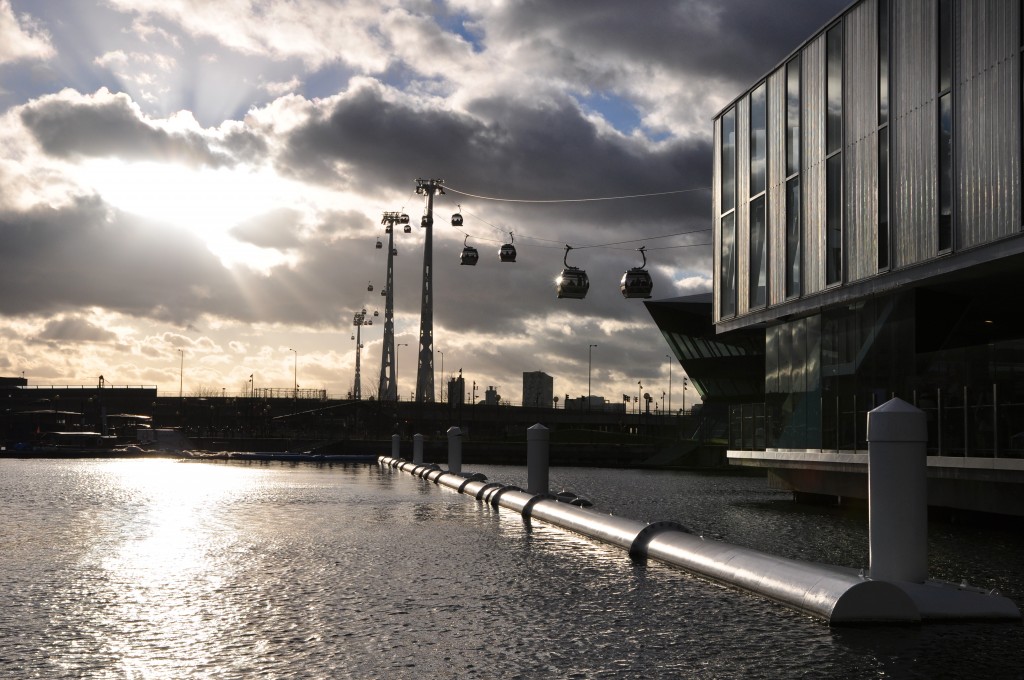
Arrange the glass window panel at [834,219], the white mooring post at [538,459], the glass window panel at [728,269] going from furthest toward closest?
the glass window panel at [728,269] → the glass window panel at [834,219] → the white mooring post at [538,459]

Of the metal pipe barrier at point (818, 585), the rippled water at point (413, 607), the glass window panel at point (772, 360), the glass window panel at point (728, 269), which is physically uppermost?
the glass window panel at point (728, 269)

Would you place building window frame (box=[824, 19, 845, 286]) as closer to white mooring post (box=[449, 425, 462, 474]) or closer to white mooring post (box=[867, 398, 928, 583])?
white mooring post (box=[449, 425, 462, 474])

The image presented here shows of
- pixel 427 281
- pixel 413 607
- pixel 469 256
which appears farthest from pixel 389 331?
pixel 413 607

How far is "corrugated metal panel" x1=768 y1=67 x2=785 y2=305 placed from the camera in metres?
26.9

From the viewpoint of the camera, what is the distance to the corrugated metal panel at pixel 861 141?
22641 millimetres

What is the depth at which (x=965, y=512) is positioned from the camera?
21078 millimetres

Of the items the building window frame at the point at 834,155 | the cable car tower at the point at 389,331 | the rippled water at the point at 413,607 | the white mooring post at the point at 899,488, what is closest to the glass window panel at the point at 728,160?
the building window frame at the point at 834,155

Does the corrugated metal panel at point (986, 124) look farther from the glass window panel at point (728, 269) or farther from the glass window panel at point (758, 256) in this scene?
the glass window panel at point (728, 269)

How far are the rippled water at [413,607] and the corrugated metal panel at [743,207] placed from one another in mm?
12646

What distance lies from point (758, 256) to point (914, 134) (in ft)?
25.5

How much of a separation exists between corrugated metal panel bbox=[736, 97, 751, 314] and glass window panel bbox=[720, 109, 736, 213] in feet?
1.26

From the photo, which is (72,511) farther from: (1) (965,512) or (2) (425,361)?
(2) (425,361)

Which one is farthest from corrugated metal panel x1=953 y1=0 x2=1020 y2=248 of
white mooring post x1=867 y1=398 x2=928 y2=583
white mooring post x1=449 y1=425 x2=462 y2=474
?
white mooring post x1=449 y1=425 x2=462 y2=474

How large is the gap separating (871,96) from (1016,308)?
5792mm
